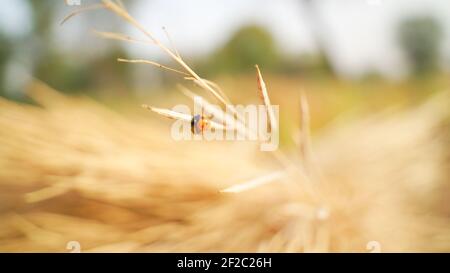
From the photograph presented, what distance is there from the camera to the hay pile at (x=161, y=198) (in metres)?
0.28

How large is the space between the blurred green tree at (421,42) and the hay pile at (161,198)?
0.68 m

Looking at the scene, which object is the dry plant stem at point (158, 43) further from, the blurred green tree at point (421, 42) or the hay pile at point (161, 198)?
the blurred green tree at point (421, 42)

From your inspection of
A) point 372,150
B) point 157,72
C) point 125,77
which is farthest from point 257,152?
point 125,77

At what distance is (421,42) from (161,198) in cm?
99

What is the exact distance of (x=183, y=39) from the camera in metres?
1.12

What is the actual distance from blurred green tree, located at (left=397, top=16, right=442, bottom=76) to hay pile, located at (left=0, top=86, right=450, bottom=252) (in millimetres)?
677

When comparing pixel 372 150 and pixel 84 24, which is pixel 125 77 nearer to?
pixel 84 24

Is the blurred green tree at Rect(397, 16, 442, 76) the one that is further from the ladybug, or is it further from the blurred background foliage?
the ladybug

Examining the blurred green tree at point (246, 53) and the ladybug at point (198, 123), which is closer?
the ladybug at point (198, 123)

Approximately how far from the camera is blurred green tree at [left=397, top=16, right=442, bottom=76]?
36.0 inches

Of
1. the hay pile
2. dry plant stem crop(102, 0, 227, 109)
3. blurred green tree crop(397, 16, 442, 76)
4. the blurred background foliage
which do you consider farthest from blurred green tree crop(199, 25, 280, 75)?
dry plant stem crop(102, 0, 227, 109)

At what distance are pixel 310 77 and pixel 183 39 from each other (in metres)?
0.55

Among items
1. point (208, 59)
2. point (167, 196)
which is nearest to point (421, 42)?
point (208, 59)

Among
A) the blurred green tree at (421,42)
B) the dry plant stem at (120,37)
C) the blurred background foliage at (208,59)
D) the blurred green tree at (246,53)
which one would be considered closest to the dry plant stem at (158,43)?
the dry plant stem at (120,37)
